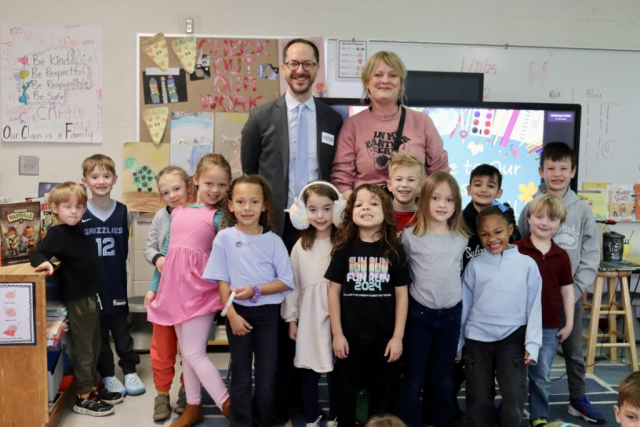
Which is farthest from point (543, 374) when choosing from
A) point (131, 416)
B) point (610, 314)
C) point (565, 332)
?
point (131, 416)

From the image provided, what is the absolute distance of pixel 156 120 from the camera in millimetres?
3656

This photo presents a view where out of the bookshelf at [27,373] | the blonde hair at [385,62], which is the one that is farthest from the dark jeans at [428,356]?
the bookshelf at [27,373]

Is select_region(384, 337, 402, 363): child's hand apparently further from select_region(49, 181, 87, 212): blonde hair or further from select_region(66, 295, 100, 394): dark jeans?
select_region(49, 181, 87, 212): blonde hair

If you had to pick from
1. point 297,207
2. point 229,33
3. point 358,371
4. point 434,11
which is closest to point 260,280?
point 297,207

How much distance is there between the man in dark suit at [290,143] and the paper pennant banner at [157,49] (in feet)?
4.60

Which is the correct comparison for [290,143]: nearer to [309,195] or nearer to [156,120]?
[309,195]

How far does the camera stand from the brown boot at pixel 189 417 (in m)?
2.41

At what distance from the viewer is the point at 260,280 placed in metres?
2.23

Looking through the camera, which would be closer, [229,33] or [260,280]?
[260,280]

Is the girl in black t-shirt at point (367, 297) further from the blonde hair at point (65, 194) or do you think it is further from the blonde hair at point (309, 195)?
the blonde hair at point (65, 194)

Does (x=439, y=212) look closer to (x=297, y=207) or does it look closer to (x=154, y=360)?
(x=297, y=207)

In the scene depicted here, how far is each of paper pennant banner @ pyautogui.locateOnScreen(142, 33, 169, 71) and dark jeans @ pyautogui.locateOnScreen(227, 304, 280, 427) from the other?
206 centimetres

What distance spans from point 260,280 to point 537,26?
2866 millimetres

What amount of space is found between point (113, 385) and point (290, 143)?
1499mm
